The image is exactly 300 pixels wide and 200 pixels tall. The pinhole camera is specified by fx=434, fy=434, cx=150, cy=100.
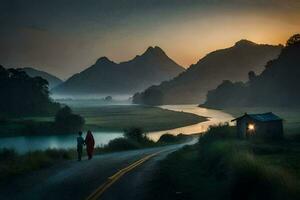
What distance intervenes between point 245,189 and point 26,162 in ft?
43.2

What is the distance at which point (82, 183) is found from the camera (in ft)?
58.7

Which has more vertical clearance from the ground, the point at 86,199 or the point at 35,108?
the point at 35,108

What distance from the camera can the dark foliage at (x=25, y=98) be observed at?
157125 mm

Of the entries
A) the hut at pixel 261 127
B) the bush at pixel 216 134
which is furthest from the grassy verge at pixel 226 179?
the hut at pixel 261 127

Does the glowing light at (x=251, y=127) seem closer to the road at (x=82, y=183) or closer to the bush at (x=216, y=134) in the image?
the bush at (x=216, y=134)

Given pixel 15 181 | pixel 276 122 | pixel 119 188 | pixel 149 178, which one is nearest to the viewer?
pixel 119 188

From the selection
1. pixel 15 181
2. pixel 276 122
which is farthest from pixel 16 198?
pixel 276 122

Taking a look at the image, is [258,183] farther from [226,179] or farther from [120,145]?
[120,145]

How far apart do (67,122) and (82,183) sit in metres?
102

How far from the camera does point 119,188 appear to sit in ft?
55.3

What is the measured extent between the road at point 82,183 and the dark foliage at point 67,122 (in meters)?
95.0

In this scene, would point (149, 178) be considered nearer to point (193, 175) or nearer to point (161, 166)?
point (193, 175)

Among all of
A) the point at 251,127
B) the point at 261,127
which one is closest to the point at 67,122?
the point at 251,127

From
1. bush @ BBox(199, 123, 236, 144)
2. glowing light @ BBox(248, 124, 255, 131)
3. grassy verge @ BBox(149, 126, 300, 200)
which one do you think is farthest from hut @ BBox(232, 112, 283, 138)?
grassy verge @ BBox(149, 126, 300, 200)
